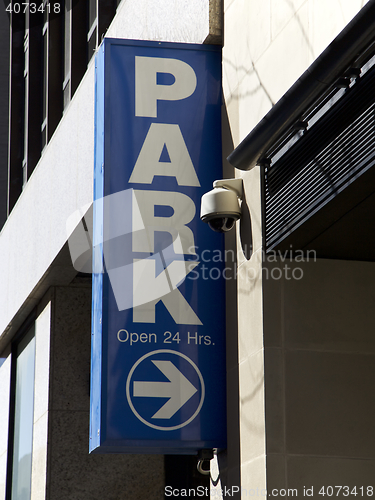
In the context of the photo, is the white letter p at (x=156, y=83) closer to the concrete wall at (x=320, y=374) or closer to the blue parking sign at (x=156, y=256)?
the blue parking sign at (x=156, y=256)

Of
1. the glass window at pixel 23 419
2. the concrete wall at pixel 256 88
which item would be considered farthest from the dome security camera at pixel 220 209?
the glass window at pixel 23 419

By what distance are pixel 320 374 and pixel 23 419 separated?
714 centimetres

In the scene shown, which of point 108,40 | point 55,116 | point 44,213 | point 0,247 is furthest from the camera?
point 0,247

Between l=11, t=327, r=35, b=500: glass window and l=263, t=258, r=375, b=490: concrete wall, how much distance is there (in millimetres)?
6222

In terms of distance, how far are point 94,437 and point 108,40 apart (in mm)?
3428

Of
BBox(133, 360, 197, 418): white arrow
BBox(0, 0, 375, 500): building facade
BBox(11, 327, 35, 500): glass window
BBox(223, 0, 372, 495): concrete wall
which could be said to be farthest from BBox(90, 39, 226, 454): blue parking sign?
BBox(11, 327, 35, 500): glass window

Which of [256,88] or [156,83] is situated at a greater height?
[156,83]

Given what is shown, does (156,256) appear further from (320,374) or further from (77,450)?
(77,450)

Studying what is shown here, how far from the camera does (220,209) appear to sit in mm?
7008

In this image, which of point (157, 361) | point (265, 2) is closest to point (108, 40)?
point (265, 2)

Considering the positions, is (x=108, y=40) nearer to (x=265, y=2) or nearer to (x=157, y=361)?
(x=265, y=2)

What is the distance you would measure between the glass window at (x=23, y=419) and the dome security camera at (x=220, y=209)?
19.7 ft

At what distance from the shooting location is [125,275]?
7.27m

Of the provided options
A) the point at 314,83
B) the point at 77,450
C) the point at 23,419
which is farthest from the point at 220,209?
the point at 23,419
